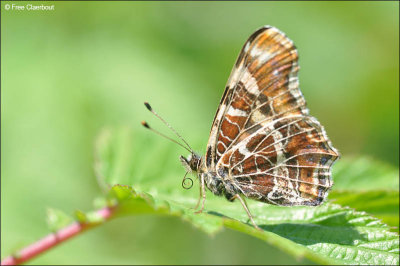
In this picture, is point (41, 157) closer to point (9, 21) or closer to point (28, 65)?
point (28, 65)

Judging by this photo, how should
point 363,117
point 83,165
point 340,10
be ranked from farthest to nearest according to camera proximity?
point 340,10 < point 363,117 < point 83,165

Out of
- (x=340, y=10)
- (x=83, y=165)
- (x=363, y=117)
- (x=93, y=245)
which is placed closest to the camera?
(x=93, y=245)

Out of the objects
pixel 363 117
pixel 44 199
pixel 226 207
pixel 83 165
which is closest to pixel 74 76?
pixel 83 165

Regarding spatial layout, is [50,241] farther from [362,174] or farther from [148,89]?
[148,89]

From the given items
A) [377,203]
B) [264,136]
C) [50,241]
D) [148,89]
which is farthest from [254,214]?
[148,89]

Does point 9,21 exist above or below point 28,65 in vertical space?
above

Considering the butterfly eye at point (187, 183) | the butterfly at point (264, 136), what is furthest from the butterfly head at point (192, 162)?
the butterfly eye at point (187, 183)

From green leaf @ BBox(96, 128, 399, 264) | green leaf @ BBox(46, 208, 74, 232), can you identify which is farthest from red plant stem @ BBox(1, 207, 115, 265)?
green leaf @ BBox(96, 128, 399, 264)
